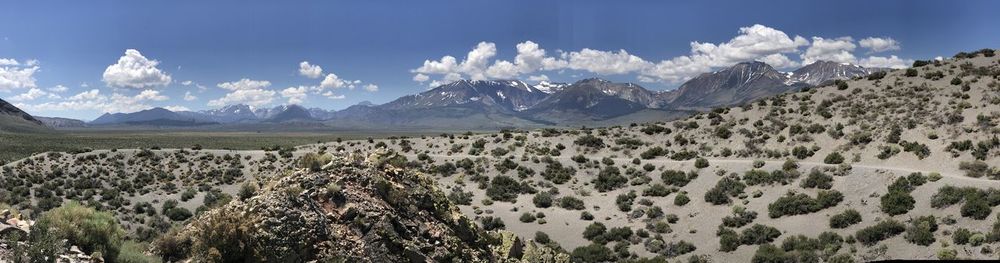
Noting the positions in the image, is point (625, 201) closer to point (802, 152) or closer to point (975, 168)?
point (802, 152)

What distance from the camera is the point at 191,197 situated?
43.5m

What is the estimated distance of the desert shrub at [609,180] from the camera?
143 ft

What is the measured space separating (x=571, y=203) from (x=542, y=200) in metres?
2.17

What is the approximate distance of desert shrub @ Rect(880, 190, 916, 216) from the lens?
2548cm

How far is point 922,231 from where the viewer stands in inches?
863

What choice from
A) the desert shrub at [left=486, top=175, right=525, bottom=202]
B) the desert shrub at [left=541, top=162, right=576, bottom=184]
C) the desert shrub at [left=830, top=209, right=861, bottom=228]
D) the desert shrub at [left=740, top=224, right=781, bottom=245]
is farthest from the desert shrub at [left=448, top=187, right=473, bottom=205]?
the desert shrub at [left=830, top=209, right=861, bottom=228]

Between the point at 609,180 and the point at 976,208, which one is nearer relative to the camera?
the point at 976,208

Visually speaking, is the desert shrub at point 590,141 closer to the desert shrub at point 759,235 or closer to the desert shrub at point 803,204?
the desert shrub at point 803,204

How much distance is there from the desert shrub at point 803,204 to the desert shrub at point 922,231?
20.5ft

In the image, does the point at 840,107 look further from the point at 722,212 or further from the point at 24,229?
the point at 24,229

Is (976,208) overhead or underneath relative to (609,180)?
overhead

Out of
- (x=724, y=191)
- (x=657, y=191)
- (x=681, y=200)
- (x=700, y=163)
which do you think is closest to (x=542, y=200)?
(x=657, y=191)

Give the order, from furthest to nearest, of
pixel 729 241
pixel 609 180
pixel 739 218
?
pixel 609 180
pixel 739 218
pixel 729 241

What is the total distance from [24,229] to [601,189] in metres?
37.8
